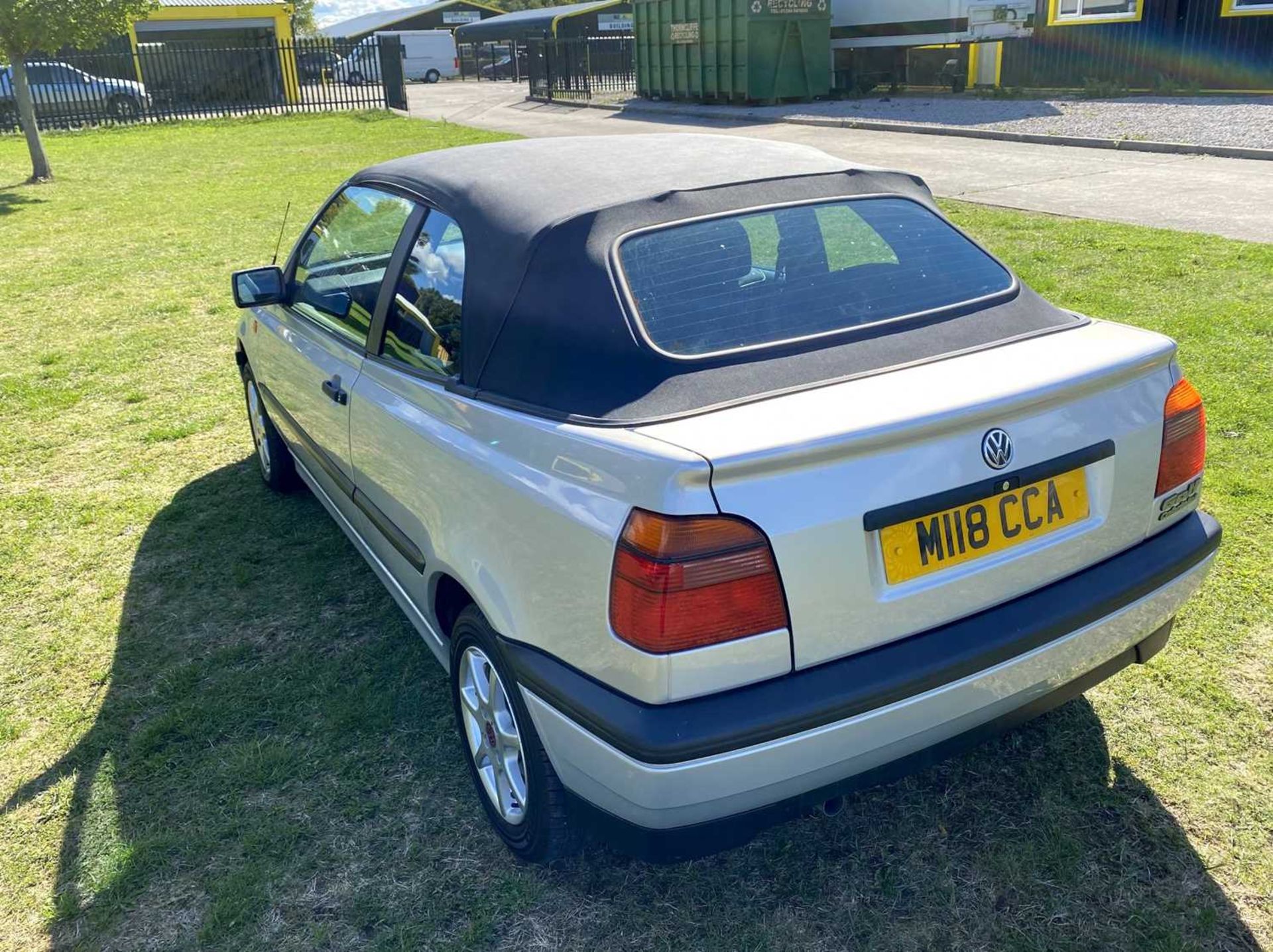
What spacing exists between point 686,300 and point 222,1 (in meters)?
45.1

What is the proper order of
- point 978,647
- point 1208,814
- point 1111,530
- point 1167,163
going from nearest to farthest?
1. point 978,647
2. point 1111,530
3. point 1208,814
4. point 1167,163

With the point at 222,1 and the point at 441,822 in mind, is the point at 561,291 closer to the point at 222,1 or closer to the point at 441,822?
the point at 441,822

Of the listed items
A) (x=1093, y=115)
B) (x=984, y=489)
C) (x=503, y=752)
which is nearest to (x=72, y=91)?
(x=1093, y=115)

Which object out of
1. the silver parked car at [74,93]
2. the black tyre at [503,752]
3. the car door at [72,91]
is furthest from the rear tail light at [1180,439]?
the car door at [72,91]

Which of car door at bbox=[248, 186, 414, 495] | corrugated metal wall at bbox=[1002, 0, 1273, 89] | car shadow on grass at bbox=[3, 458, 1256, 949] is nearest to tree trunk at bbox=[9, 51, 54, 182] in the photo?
car door at bbox=[248, 186, 414, 495]

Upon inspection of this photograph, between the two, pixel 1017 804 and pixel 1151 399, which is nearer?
pixel 1151 399

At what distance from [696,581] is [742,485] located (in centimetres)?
21

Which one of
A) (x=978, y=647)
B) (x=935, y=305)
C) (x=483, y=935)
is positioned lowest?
(x=483, y=935)

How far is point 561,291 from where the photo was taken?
260 cm

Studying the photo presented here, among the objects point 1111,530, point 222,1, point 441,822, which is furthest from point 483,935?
point 222,1

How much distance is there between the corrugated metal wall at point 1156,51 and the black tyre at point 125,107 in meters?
22.7

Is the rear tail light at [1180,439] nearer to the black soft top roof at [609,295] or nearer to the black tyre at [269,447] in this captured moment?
the black soft top roof at [609,295]

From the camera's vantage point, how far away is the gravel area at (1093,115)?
14.9m

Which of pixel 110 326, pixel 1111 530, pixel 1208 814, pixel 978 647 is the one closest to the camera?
pixel 978 647
